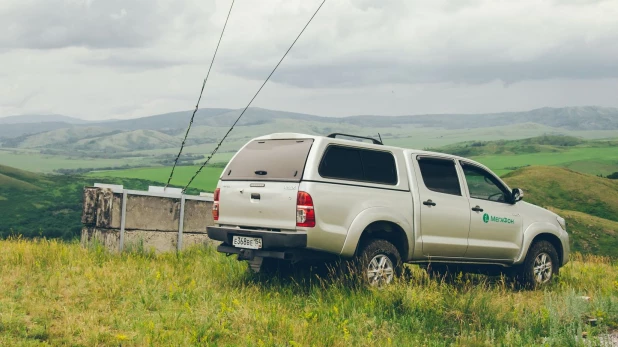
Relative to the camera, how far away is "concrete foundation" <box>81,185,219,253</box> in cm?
1167

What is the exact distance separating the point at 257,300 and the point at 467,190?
368 centimetres

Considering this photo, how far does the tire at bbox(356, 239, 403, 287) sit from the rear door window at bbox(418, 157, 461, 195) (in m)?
1.20

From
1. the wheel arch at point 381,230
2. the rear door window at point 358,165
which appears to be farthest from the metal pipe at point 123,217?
the wheel arch at point 381,230

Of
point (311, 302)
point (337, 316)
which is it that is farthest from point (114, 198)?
point (337, 316)

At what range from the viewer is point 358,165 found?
8.75 metres

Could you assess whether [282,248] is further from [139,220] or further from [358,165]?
[139,220]

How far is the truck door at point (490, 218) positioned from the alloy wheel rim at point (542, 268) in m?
0.59

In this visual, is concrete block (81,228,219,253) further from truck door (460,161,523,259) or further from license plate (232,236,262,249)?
truck door (460,161,523,259)

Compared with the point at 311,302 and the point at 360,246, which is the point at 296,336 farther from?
the point at 360,246

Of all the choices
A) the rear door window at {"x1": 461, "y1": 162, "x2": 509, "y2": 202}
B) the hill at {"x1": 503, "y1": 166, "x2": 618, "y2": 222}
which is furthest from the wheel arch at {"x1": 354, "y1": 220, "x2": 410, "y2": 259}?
the hill at {"x1": 503, "y1": 166, "x2": 618, "y2": 222}

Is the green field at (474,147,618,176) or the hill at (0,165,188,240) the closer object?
the hill at (0,165,188,240)

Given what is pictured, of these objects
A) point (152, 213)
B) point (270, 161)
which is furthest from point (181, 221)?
point (270, 161)

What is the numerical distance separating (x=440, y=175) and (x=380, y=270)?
184 centimetres

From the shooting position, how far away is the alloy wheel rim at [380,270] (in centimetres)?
873
